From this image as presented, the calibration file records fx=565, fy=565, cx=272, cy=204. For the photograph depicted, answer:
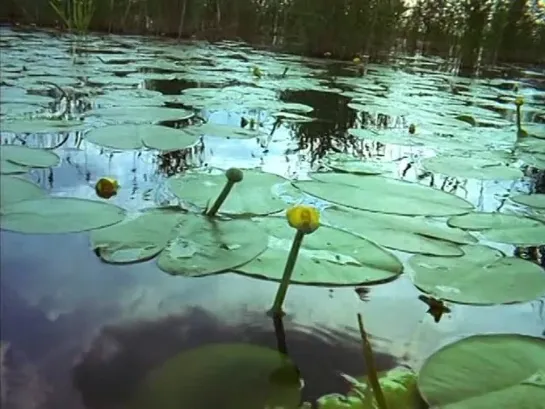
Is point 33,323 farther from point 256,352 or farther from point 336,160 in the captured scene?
point 336,160

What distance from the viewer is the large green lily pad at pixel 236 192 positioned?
104 centimetres

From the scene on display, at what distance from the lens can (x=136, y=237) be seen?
873mm

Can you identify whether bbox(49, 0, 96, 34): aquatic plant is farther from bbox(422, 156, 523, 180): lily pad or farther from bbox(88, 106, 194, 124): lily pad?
bbox(422, 156, 523, 180): lily pad

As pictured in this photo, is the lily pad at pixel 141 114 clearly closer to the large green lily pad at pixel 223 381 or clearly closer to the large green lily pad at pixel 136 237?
the large green lily pad at pixel 136 237

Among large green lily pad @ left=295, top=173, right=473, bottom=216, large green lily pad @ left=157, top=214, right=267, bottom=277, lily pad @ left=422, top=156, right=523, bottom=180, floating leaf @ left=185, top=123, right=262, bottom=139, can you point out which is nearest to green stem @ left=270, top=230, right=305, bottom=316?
large green lily pad @ left=157, top=214, right=267, bottom=277

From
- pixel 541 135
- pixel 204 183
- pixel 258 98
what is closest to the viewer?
pixel 204 183

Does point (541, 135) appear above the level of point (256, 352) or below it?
above

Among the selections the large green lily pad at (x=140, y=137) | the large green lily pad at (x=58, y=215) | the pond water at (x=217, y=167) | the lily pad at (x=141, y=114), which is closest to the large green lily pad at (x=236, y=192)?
the pond water at (x=217, y=167)

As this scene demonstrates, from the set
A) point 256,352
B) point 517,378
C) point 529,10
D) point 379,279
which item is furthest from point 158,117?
point 529,10

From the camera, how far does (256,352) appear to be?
2.07 ft

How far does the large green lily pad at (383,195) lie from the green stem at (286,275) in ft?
1.43

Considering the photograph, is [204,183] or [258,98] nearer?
[204,183]

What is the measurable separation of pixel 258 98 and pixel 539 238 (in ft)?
5.23

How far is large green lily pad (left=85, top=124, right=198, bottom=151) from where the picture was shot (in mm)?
1417
